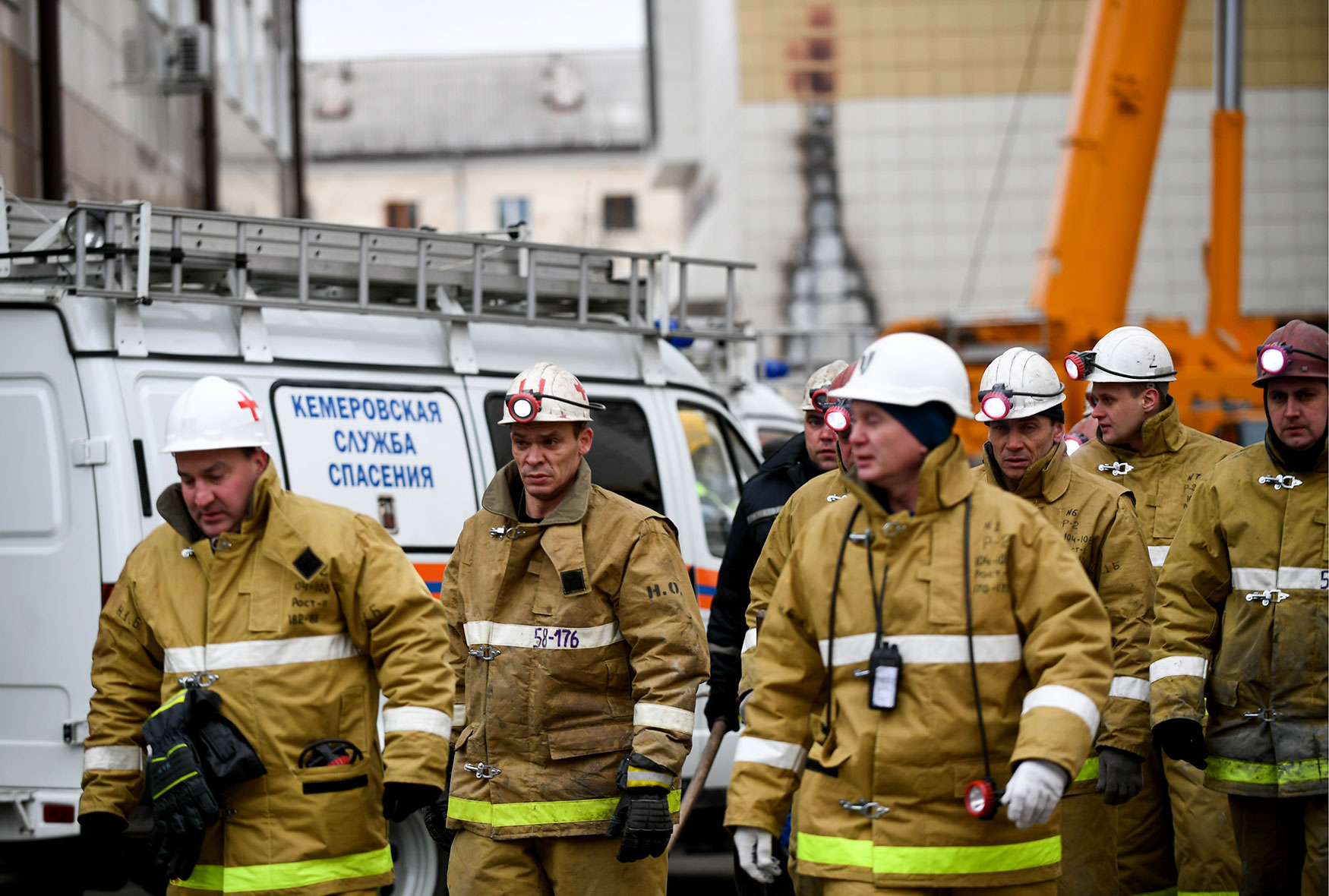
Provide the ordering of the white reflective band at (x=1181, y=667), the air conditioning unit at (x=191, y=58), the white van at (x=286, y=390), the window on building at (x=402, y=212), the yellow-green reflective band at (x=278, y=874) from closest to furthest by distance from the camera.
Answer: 1. the yellow-green reflective band at (x=278, y=874)
2. the white reflective band at (x=1181, y=667)
3. the white van at (x=286, y=390)
4. the air conditioning unit at (x=191, y=58)
5. the window on building at (x=402, y=212)

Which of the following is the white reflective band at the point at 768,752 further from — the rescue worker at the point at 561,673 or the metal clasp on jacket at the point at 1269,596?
the metal clasp on jacket at the point at 1269,596

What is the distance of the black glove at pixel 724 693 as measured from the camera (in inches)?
241

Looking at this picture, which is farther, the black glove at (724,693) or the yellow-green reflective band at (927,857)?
the black glove at (724,693)

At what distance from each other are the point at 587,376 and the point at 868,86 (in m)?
22.0

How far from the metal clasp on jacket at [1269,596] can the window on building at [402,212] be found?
4445 centimetres

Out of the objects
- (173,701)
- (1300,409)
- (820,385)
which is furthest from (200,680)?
(1300,409)

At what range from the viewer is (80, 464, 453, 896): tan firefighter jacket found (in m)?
4.37

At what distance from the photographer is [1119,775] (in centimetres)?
530

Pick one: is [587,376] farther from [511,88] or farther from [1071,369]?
[511,88]

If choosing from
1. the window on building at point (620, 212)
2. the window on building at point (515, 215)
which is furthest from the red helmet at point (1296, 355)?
the window on building at point (620, 212)

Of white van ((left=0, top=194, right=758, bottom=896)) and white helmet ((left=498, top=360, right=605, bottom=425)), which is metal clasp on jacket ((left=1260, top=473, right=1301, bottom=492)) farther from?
white van ((left=0, top=194, right=758, bottom=896))

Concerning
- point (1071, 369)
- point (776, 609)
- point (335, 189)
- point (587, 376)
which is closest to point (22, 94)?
point (587, 376)

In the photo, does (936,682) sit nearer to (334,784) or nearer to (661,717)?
(661,717)

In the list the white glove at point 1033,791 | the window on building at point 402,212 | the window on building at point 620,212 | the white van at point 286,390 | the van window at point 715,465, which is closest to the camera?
the white glove at point 1033,791
